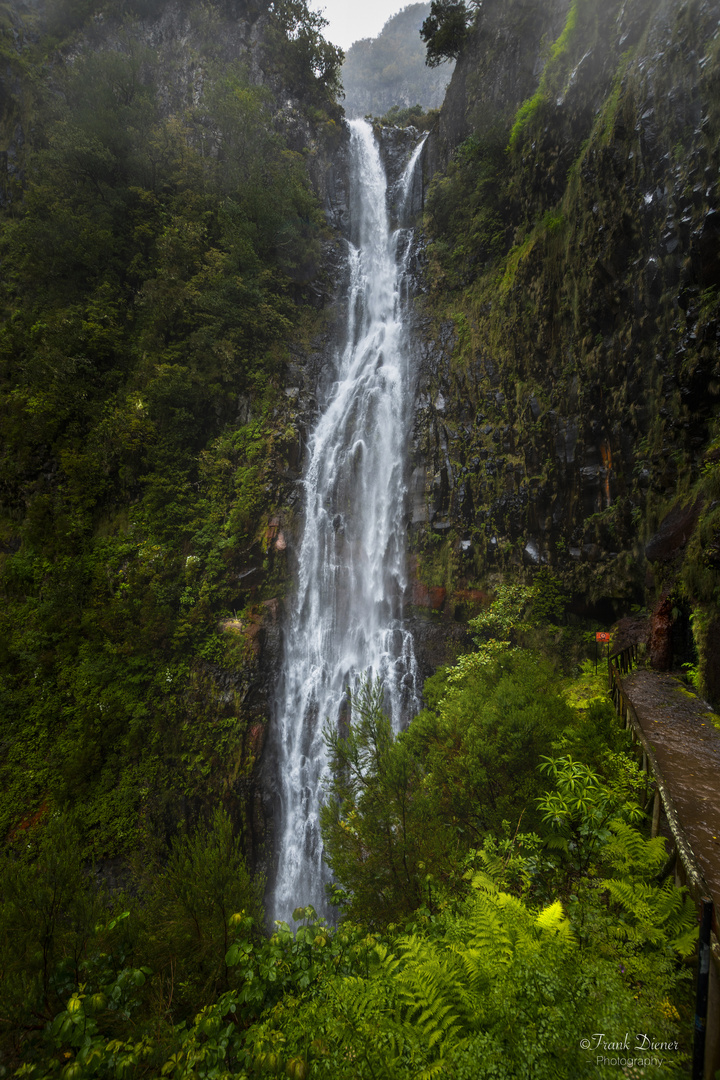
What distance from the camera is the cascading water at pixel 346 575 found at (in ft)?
37.9

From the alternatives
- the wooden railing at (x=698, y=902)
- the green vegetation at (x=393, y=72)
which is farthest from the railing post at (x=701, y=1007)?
the green vegetation at (x=393, y=72)

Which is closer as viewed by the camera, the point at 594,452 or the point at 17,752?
the point at 594,452

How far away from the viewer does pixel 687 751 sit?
4289mm

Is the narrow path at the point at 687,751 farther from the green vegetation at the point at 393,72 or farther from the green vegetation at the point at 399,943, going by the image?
the green vegetation at the point at 393,72

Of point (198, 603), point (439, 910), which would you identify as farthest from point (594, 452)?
point (198, 603)

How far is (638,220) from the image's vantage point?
7801 mm

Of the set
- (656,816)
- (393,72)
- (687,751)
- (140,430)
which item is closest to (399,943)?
(656,816)

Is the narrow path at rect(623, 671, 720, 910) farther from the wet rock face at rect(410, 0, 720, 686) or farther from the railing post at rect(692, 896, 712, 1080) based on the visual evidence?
the railing post at rect(692, 896, 712, 1080)

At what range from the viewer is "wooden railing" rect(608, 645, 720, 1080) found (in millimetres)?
1744

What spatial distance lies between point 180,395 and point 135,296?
500 cm

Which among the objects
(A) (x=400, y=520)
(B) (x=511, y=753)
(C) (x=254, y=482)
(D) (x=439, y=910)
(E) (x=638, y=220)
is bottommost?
(D) (x=439, y=910)

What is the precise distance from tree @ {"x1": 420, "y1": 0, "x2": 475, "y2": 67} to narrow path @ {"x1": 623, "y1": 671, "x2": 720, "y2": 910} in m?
23.3

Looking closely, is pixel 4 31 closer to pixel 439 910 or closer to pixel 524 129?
pixel 524 129

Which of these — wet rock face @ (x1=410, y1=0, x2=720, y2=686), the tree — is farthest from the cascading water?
the tree
